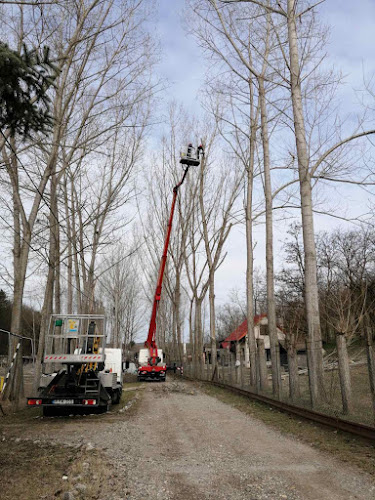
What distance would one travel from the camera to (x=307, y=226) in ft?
33.5

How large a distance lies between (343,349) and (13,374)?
868 centimetres

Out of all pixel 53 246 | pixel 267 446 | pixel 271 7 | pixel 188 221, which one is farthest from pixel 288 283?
pixel 267 446

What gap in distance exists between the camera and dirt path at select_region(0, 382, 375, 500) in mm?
4301

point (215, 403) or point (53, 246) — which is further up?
point (53, 246)

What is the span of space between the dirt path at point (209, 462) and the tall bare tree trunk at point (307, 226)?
1.61 meters

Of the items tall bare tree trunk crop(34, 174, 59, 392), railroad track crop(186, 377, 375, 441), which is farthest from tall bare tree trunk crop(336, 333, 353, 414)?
tall bare tree trunk crop(34, 174, 59, 392)

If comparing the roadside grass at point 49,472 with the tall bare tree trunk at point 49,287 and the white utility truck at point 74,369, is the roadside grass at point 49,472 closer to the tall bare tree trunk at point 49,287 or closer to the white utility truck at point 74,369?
the white utility truck at point 74,369

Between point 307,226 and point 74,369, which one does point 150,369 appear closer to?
point 74,369

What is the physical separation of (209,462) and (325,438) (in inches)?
91.5

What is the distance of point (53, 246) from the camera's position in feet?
51.9

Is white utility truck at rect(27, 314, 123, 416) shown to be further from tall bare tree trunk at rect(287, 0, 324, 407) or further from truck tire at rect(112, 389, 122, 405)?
tall bare tree trunk at rect(287, 0, 324, 407)

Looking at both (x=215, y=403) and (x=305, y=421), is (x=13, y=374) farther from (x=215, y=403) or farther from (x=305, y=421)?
(x=305, y=421)

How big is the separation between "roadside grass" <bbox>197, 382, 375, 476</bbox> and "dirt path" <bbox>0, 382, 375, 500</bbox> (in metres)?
0.22

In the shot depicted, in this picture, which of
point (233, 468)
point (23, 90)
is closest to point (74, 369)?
point (233, 468)
